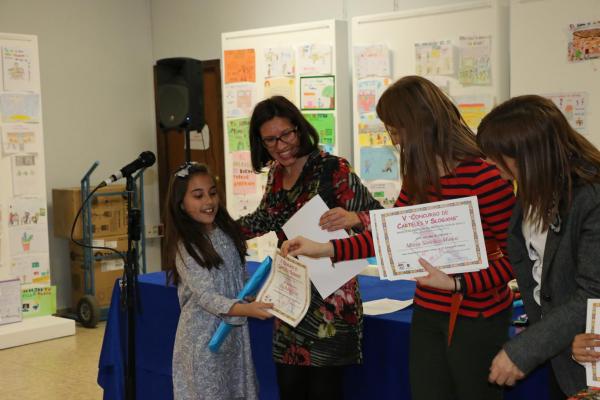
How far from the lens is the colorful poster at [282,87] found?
19.0ft

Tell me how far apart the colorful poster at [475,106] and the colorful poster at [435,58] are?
0.20 m

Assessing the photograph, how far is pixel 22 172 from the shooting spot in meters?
5.75

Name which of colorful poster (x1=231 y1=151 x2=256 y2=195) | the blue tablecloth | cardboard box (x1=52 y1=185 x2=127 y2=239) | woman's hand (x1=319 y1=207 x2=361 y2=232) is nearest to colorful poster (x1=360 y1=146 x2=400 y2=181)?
colorful poster (x1=231 y1=151 x2=256 y2=195)

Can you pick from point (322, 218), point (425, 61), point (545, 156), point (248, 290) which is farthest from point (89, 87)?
point (545, 156)

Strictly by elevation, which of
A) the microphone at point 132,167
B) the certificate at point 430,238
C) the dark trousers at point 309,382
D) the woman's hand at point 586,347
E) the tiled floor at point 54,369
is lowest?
the tiled floor at point 54,369

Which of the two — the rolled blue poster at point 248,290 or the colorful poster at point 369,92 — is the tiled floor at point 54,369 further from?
the colorful poster at point 369,92

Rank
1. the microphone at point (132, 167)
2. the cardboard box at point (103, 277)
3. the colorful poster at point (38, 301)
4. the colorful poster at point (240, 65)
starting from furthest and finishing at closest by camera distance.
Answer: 1. the cardboard box at point (103, 277)
2. the colorful poster at point (240, 65)
3. the colorful poster at point (38, 301)
4. the microphone at point (132, 167)

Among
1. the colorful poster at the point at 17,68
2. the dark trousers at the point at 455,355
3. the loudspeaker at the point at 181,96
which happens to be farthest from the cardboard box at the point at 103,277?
the dark trousers at the point at 455,355

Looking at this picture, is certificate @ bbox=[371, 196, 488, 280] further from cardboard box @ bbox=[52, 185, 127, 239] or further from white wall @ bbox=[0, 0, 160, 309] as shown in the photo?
white wall @ bbox=[0, 0, 160, 309]

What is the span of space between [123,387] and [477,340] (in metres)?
1.98

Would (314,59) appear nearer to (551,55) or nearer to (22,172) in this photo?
(551,55)

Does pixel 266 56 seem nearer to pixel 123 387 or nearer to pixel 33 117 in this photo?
pixel 33 117

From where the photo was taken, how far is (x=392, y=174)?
5.30 m

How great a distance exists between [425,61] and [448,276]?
337cm
